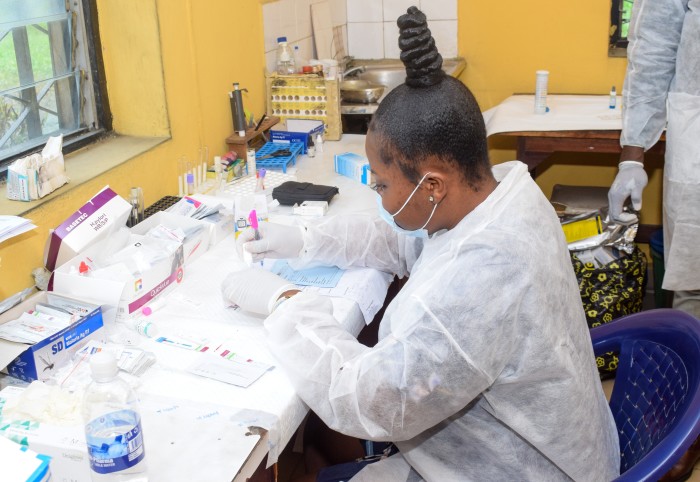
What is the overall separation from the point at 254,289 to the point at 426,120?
58 cm

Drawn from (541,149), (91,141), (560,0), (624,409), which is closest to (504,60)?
(560,0)

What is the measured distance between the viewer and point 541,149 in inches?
122

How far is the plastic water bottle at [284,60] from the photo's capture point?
299 cm

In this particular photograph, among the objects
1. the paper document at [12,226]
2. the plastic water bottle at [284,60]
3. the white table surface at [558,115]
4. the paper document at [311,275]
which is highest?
the plastic water bottle at [284,60]

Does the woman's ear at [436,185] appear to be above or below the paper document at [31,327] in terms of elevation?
above

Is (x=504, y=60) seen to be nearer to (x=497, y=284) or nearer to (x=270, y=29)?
(x=270, y=29)

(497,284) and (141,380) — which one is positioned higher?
(497,284)

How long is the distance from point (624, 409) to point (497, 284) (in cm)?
56

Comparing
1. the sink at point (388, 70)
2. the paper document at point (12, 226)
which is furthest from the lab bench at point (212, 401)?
the sink at point (388, 70)

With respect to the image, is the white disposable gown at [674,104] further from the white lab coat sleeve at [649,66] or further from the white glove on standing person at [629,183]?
the white glove on standing person at [629,183]

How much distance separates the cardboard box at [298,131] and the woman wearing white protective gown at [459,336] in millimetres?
1468

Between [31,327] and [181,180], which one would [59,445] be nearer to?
[31,327]

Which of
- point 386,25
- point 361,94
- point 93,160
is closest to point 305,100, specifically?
point 361,94

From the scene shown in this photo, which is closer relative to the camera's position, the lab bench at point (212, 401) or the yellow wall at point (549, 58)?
the lab bench at point (212, 401)
